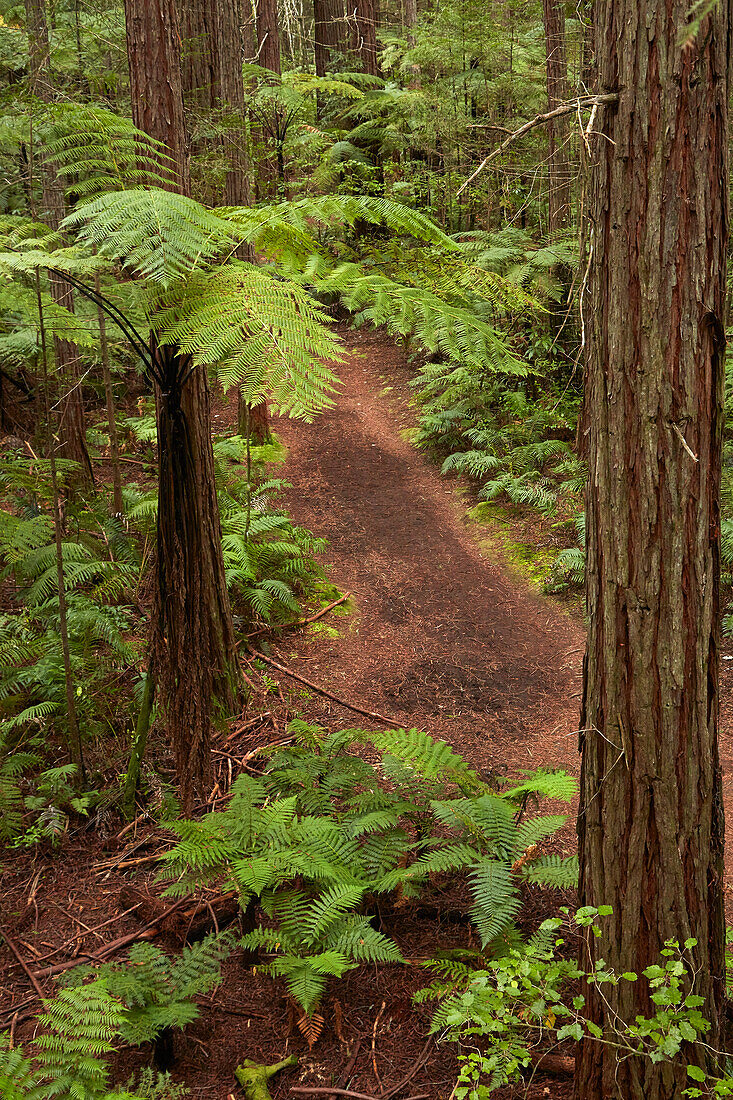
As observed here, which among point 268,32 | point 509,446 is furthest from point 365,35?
point 509,446

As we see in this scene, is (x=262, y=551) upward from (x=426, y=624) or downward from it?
upward

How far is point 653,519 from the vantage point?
248cm

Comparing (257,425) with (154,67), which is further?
(257,425)

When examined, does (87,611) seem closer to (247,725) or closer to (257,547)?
(247,725)

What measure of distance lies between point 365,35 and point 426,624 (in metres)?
13.2

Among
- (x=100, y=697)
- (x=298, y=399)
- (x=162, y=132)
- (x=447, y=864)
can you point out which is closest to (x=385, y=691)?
(x=100, y=697)

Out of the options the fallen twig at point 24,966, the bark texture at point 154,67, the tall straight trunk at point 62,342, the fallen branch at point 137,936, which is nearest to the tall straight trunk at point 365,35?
the tall straight trunk at point 62,342

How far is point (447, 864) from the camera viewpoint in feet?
11.8

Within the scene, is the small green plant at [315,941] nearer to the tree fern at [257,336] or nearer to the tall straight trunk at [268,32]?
the tree fern at [257,336]

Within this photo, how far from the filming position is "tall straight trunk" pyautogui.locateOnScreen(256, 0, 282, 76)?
1404cm

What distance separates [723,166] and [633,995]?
2.80 meters

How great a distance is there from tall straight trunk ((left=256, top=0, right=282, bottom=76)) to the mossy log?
15.3 metres

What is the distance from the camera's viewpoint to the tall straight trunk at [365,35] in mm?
14672

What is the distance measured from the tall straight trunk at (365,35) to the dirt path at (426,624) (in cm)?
869
